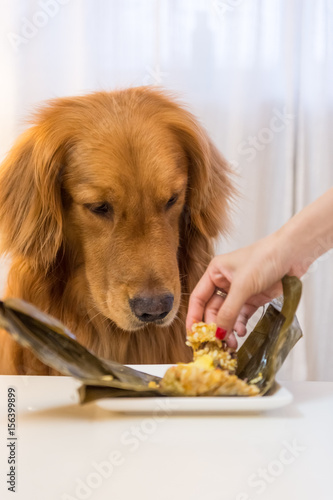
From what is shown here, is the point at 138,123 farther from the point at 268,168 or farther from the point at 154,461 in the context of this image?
the point at 268,168

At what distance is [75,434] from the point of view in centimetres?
66

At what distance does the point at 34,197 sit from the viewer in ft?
5.12

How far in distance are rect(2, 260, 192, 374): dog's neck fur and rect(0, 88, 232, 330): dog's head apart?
5cm

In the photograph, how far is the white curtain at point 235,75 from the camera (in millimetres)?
2447

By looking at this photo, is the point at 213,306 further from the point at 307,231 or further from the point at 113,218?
the point at 113,218

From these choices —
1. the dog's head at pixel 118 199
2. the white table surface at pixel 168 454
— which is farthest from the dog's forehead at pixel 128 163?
the white table surface at pixel 168 454

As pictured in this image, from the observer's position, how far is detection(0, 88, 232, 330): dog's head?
1415 millimetres

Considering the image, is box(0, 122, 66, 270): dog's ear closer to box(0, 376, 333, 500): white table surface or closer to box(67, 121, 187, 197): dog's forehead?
box(67, 121, 187, 197): dog's forehead

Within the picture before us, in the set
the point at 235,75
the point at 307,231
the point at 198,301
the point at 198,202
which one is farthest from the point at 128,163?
the point at 235,75

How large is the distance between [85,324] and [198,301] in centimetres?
59

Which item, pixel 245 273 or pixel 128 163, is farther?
pixel 128 163

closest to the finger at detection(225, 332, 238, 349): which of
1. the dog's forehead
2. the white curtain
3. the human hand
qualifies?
the human hand

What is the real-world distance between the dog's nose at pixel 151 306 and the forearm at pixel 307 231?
39cm

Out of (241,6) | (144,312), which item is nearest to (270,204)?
(241,6)
